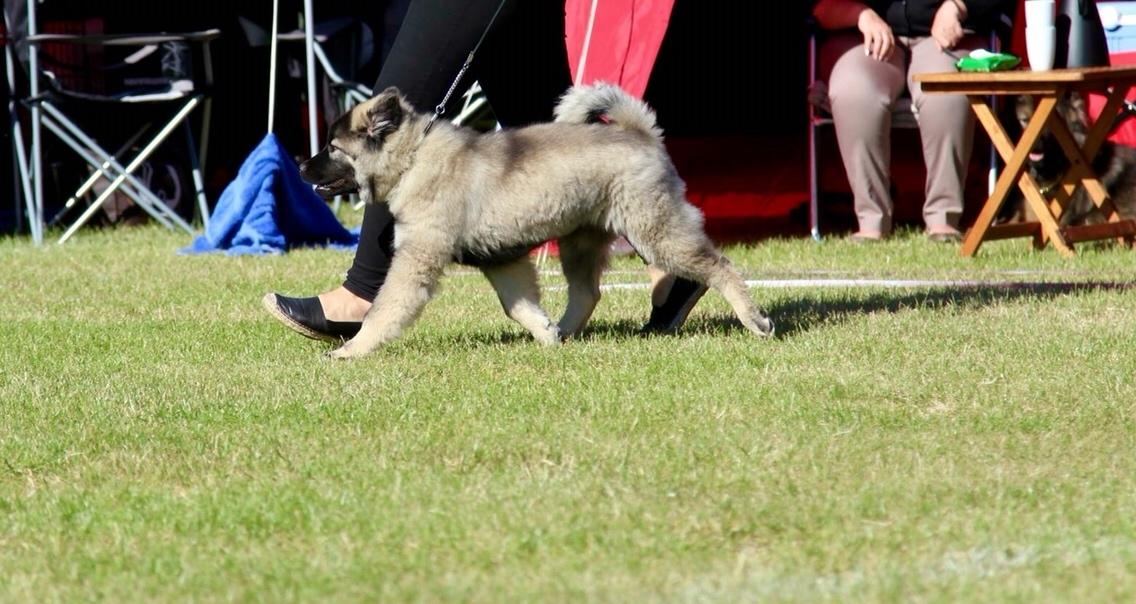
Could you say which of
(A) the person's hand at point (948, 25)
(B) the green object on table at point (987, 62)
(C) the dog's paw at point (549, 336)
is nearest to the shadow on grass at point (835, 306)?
(C) the dog's paw at point (549, 336)

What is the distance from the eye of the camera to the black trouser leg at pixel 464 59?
15.2 feet

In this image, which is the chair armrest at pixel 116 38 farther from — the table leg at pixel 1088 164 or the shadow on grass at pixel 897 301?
the table leg at pixel 1088 164

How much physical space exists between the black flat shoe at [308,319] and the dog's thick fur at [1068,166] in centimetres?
362

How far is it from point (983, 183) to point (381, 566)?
6.42m

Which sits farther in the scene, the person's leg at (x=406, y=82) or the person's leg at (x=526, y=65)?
the person's leg at (x=526, y=65)

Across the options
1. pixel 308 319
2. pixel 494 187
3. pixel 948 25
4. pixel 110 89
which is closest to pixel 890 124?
pixel 948 25

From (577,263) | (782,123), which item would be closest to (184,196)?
(782,123)

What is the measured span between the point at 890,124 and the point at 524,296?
10.5 feet

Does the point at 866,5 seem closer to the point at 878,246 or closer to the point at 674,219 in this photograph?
the point at 878,246

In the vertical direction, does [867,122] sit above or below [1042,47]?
below

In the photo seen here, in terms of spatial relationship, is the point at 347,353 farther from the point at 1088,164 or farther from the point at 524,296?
the point at 1088,164

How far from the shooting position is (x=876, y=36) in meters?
7.26

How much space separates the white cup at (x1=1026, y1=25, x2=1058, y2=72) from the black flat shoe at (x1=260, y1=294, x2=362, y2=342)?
330cm

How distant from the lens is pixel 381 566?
258cm
